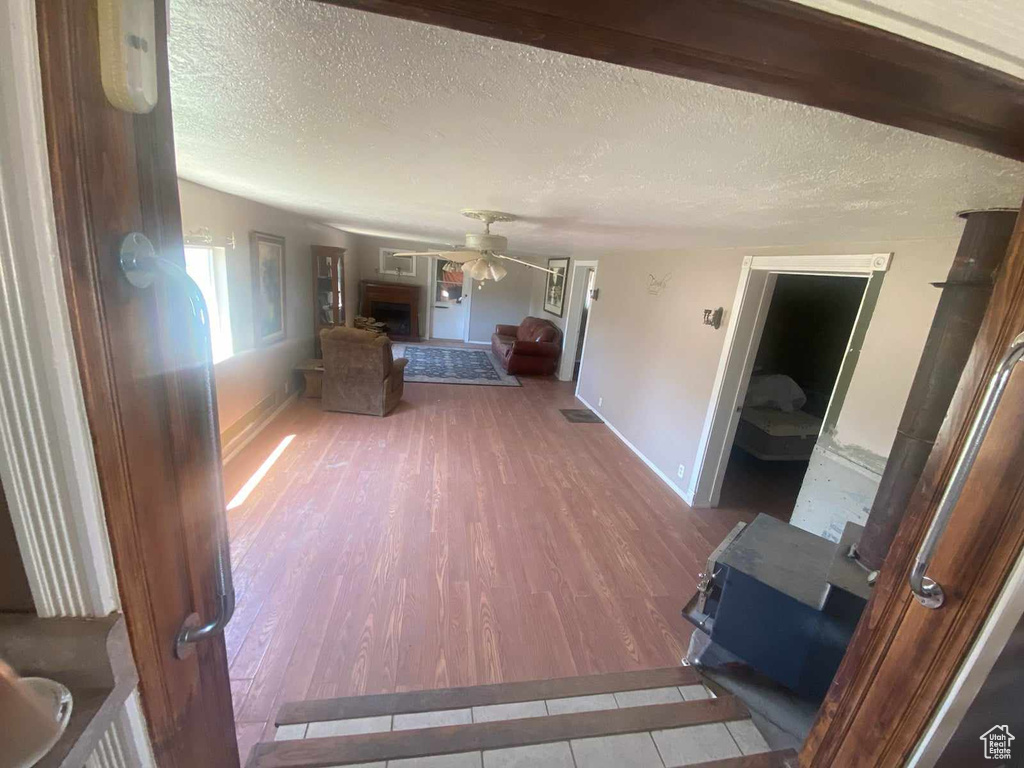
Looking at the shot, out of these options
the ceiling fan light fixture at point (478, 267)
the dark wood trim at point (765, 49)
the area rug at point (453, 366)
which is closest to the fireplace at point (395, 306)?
the area rug at point (453, 366)

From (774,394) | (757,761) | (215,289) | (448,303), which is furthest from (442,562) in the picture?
(448,303)

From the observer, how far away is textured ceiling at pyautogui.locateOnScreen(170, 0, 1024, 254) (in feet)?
2.37

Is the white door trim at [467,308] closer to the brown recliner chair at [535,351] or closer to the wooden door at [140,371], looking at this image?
the brown recliner chair at [535,351]

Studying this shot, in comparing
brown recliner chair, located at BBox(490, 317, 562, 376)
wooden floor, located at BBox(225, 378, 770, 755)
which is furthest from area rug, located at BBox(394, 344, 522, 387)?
wooden floor, located at BBox(225, 378, 770, 755)

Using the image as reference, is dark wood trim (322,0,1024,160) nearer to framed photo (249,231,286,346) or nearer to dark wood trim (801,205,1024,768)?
dark wood trim (801,205,1024,768)

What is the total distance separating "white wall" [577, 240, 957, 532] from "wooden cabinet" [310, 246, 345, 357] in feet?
12.1

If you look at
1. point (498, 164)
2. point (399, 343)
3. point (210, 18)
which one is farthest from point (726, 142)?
point (399, 343)

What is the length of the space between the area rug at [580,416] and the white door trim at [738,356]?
5.89 ft

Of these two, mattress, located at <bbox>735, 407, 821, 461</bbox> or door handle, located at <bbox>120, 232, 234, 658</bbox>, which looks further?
mattress, located at <bbox>735, 407, 821, 461</bbox>

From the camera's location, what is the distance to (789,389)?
423 centimetres

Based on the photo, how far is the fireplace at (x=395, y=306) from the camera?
814 centimetres

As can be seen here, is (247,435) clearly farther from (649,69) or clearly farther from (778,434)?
(778,434)

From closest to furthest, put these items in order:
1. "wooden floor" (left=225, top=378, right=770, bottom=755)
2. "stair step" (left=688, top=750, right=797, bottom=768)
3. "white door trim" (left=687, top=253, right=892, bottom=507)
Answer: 1. "stair step" (left=688, top=750, right=797, bottom=768)
2. "wooden floor" (left=225, top=378, right=770, bottom=755)
3. "white door trim" (left=687, top=253, right=892, bottom=507)

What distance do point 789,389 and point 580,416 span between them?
7.49ft
